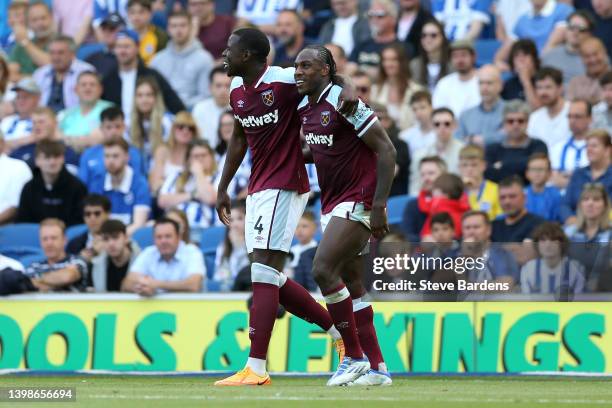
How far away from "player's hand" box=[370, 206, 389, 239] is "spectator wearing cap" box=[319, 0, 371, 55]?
353 inches

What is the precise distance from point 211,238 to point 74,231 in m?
1.61

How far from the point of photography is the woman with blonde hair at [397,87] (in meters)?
17.2

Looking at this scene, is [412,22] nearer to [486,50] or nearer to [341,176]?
[486,50]

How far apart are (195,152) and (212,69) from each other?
1791 mm

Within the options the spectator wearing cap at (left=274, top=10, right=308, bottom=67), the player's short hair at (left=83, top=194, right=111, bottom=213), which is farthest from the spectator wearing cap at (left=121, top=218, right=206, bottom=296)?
the spectator wearing cap at (left=274, top=10, right=308, bottom=67)

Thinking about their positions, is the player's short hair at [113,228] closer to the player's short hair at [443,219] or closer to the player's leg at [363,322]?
the player's short hair at [443,219]

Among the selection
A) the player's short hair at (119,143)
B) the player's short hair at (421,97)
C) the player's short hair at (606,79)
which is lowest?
the player's short hair at (119,143)

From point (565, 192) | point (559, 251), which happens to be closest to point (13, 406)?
point (559, 251)

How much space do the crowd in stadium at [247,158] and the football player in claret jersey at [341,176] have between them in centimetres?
284

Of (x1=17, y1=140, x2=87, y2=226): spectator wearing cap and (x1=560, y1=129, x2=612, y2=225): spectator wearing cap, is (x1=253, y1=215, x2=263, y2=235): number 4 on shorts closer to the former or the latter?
(x1=560, y1=129, x2=612, y2=225): spectator wearing cap

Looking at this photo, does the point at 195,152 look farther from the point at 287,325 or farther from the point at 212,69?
the point at 287,325

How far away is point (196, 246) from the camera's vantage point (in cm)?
1524

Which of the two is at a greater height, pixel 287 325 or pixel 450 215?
pixel 450 215

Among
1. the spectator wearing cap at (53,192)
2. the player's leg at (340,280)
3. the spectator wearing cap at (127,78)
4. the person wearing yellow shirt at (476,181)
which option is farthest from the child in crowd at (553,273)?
the spectator wearing cap at (127,78)
